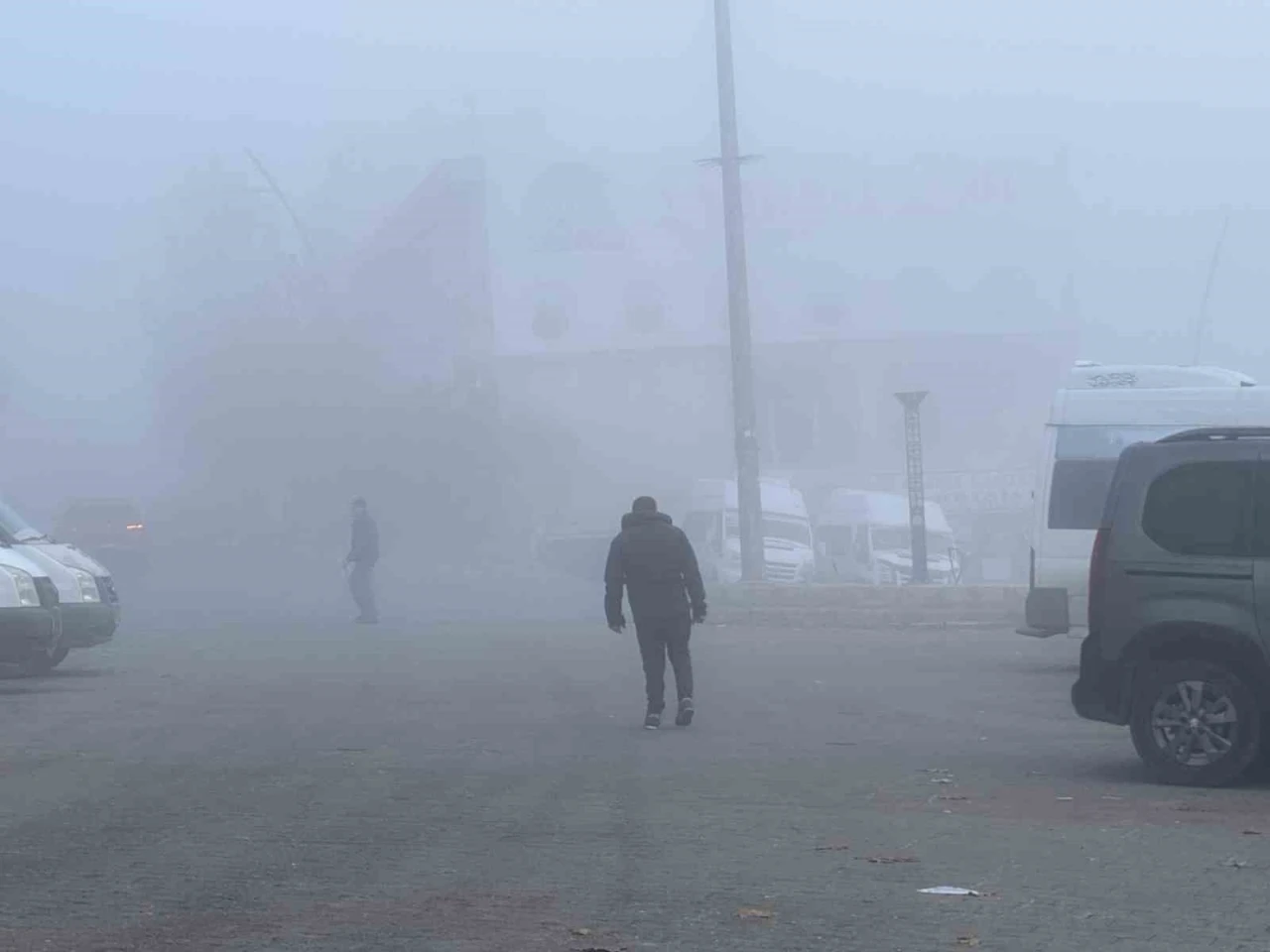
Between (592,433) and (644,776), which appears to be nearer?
(644,776)

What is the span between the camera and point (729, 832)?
7969mm

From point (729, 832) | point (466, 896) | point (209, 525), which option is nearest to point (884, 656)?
point (729, 832)

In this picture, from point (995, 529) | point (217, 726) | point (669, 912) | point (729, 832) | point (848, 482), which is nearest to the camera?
point (669, 912)

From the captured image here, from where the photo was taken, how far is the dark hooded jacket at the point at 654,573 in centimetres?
1234

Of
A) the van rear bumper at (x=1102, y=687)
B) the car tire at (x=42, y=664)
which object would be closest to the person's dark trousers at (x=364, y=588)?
the car tire at (x=42, y=664)

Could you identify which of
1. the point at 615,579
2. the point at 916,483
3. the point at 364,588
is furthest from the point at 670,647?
the point at 916,483

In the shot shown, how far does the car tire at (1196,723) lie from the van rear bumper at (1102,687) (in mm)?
67

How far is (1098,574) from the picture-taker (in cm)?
962

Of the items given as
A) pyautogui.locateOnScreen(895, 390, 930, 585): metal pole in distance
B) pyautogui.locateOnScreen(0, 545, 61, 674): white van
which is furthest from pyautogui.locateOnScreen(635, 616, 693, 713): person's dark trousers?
pyautogui.locateOnScreen(895, 390, 930, 585): metal pole in distance

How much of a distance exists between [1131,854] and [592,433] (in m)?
48.1

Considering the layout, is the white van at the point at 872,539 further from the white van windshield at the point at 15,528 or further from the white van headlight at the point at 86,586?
the white van windshield at the point at 15,528

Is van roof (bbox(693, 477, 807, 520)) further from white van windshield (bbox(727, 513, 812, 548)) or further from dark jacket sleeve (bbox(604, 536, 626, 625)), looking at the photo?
dark jacket sleeve (bbox(604, 536, 626, 625))

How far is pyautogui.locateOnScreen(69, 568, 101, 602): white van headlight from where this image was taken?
16.9 meters

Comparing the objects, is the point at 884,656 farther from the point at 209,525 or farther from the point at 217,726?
the point at 209,525
